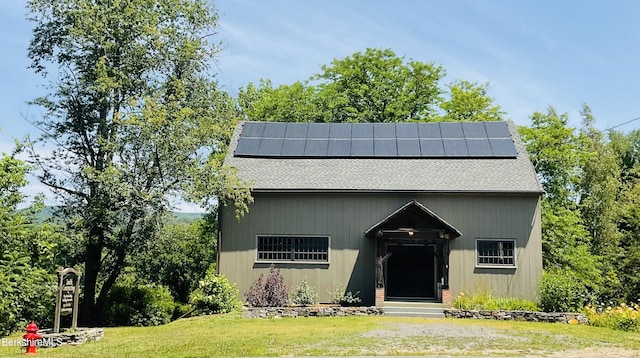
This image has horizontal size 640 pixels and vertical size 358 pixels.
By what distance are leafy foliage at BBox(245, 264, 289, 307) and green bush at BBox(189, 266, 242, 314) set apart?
626 millimetres

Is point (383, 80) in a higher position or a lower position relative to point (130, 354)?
higher

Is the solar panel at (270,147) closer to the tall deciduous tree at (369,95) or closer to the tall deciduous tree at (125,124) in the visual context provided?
the tall deciduous tree at (125,124)

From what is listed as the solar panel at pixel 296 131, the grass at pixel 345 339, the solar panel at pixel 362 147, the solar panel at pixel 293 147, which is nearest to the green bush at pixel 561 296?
the grass at pixel 345 339

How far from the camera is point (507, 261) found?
19562 millimetres

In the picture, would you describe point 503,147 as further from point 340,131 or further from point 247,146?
point 247,146

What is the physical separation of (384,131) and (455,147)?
120 inches

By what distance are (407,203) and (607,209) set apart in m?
19.4

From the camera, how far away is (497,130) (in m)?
23.2

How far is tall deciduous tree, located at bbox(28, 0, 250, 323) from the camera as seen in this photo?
1980 centimetres

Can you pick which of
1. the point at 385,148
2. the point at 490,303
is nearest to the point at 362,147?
the point at 385,148

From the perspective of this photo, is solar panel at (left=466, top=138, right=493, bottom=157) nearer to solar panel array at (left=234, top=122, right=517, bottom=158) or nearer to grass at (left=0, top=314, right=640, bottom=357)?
solar panel array at (left=234, top=122, right=517, bottom=158)

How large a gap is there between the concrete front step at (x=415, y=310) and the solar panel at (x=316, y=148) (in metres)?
6.59

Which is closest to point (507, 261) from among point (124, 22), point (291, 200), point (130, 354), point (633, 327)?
point (633, 327)

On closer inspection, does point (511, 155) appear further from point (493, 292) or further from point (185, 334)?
point (185, 334)
